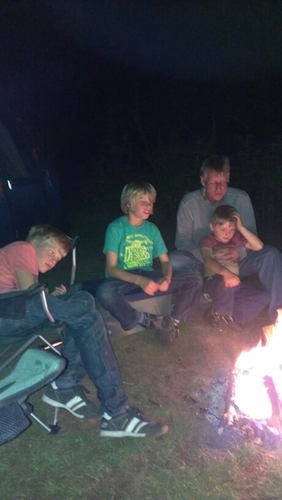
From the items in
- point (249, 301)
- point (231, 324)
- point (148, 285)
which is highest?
point (148, 285)

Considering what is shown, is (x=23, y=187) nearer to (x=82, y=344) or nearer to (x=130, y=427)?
(x=82, y=344)

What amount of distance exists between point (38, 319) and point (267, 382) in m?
1.30

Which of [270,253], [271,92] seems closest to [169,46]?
[271,92]

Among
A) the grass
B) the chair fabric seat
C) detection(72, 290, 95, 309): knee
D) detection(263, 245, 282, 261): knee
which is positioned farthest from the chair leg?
detection(263, 245, 282, 261): knee

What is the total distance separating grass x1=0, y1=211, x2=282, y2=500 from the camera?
8.65 ft

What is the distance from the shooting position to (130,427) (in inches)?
121

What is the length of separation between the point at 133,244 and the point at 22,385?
5.97ft

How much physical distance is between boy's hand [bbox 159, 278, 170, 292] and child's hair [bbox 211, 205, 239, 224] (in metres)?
0.59

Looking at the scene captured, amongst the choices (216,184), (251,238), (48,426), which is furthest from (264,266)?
(48,426)

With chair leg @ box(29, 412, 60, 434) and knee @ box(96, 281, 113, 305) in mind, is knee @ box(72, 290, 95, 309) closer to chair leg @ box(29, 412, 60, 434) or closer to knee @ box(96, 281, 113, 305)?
knee @ box(96, 281, 113, 305)

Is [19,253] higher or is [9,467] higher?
[19,253]

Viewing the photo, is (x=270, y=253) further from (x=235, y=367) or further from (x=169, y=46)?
(x=169, y=46)

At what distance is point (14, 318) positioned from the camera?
3033mm

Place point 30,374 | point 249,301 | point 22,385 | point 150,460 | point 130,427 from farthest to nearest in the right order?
1. point 249,301
2. point 130,427
3. point 150,460
4. point 30,374
5. point 22,385
